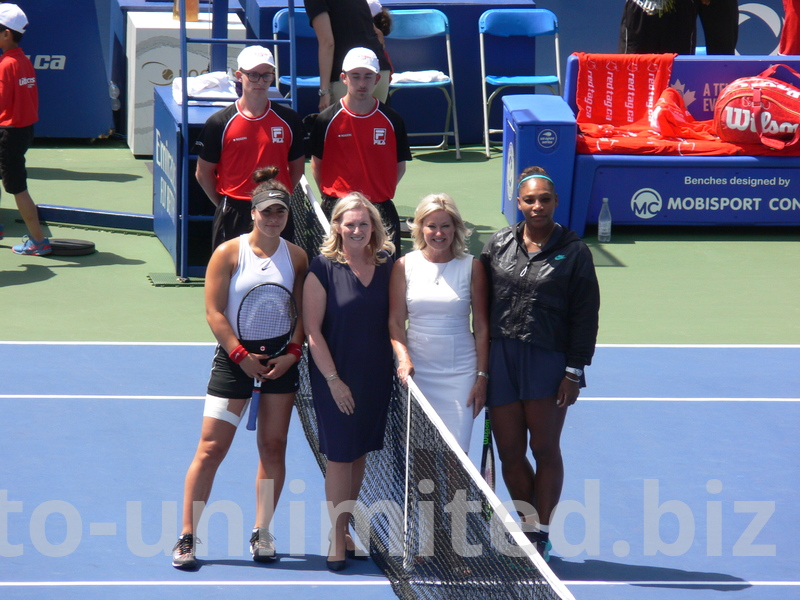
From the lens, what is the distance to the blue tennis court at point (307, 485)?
4.79 m

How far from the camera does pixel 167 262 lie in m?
9.73

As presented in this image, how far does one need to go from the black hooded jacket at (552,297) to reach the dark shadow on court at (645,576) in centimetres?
98

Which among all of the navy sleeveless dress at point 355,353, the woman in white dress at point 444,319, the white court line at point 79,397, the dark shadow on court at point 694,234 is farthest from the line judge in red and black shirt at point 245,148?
the dark shadow on court at point 694,234

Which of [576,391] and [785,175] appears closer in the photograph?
[576,391]

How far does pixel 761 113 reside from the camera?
10.4 meters

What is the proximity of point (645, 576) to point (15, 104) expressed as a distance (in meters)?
6.63

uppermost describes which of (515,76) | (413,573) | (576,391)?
(515,76)

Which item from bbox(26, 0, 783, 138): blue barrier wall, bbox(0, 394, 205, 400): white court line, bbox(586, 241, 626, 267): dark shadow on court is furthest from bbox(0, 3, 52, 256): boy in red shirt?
bbox(586, 241, 626, 267): dark shadow on court

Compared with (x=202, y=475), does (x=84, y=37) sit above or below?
above

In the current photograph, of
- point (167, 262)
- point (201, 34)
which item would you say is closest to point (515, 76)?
point (201, 34)

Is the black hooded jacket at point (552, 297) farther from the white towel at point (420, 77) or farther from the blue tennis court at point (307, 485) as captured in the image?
the white towel at point (420, 77)

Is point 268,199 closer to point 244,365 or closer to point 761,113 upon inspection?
point 244,365

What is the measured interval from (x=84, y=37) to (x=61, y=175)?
2.12m

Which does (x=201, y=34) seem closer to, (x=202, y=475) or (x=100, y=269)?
(x=100, y=269)
